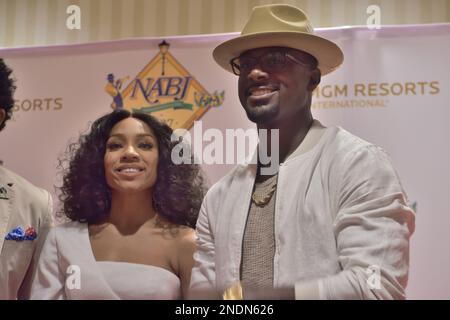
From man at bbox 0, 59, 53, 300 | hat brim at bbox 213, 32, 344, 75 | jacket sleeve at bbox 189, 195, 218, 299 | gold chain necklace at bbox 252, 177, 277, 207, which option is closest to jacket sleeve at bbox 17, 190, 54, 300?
man at bbox 0, 59, 53, 300

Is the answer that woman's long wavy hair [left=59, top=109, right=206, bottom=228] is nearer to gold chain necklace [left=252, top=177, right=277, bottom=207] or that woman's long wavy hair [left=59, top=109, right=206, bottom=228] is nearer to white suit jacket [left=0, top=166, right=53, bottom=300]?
white suit jacket [left=0, top=166, right=53, bottom=300]

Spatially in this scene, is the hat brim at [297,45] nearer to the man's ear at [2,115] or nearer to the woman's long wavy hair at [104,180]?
the woman's long wavy hair at [104,180]

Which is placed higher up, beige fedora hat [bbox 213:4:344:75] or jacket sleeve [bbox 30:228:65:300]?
beige fedora hat [bbox 213:4:344:75]

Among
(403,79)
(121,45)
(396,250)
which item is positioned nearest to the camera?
(396,250)

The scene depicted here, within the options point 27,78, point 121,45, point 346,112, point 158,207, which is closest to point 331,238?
point 346,112

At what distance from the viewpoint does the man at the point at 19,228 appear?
9.38ft

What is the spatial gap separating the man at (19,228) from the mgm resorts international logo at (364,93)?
4.51 ft

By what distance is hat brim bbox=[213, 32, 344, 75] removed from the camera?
2658mm

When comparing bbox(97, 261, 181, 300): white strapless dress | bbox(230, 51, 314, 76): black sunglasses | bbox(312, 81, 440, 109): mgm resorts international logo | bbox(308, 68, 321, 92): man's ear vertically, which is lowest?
bbox(97, 261, 181, 300): white strapless dress

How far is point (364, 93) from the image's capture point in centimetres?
276

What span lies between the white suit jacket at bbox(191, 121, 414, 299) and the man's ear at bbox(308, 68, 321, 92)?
19cm
